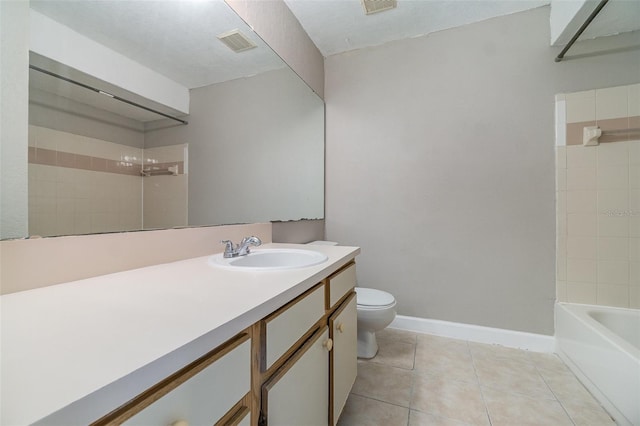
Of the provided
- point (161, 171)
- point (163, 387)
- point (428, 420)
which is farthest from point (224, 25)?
point (428, 420)

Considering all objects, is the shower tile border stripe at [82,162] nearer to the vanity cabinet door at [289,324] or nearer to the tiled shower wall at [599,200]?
the vanity cabinet door at [289,324]

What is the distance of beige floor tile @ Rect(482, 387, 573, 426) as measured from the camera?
4.06 ft

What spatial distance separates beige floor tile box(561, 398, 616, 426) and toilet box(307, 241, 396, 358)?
913mm

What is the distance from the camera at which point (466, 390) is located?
1446mm

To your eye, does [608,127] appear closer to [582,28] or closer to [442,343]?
[582,28]

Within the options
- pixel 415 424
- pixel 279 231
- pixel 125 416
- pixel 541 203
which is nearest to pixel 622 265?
pixel 541 203

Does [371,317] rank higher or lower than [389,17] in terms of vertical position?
lower

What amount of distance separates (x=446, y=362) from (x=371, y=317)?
0.61 meters

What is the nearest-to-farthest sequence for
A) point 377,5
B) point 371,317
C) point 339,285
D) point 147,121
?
point 147,121, point 339,285, point 371,317, point 377,5

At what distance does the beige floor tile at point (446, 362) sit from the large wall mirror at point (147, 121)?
4.43ft

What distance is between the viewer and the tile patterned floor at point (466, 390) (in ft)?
4.13

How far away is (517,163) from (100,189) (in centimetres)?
233

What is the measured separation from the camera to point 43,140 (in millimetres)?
686

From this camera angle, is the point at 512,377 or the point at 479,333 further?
the point at 479,333
